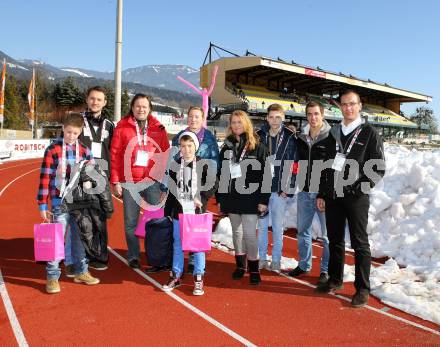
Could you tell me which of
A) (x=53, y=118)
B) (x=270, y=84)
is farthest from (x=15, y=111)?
(x=270, y=84)

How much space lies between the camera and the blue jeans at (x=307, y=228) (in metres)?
4.83

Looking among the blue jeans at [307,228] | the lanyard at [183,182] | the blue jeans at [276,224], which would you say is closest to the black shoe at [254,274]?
the blue jeans at [276,224]

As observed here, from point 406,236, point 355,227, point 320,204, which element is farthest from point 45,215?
point 406,236

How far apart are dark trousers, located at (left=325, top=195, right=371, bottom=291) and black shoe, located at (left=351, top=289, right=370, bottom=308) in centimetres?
5

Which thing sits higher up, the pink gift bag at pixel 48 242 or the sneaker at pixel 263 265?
the pink gift bag at pixel 48 242

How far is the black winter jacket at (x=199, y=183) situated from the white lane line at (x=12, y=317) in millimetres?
1858

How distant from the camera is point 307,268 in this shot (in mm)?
5121

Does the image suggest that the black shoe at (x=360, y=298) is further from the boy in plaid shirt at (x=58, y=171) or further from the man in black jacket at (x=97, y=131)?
the boy in plaid shirt at (x=58, y=171)

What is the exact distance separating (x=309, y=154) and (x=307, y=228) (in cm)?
96

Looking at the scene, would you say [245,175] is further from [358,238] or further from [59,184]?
[59,184]

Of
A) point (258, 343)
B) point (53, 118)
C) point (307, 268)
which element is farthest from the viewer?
point (53, 118)

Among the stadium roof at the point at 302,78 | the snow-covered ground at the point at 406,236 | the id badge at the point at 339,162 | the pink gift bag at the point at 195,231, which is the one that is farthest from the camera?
the stadium roof at the point at 302,78

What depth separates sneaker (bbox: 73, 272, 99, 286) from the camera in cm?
454

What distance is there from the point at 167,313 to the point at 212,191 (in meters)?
1.40
